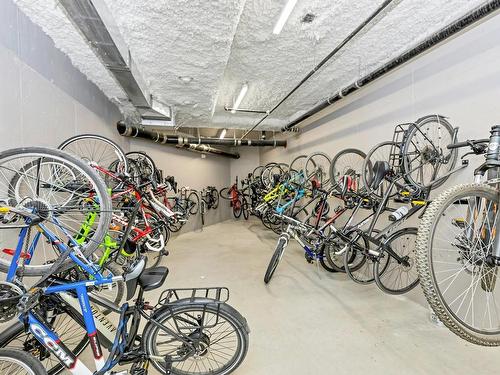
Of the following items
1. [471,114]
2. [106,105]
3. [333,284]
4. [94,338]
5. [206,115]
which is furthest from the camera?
[206,115]

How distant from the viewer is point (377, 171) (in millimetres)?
2105

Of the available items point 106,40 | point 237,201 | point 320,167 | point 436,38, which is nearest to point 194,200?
point 237,201

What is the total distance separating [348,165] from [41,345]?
385 centimetres

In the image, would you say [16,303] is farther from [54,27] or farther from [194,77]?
[194,77]

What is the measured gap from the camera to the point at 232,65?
2877 mm

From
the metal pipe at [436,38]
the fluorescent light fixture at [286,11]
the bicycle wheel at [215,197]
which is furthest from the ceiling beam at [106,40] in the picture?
the bicycle wheel at [215,197]

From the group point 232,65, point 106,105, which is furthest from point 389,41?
point 106,105

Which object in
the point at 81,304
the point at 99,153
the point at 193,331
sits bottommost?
the point at 193,331

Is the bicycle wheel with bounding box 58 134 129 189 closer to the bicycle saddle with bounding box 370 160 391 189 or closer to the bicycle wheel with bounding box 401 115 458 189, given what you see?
the bicycle saddle with bounding box 370 160 391 189

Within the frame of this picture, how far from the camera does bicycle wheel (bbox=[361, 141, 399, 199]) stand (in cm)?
211

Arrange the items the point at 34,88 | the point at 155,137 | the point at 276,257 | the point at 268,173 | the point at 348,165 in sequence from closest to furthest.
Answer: the point at 34,88, the point at 276,257, the point at 348,165, the point at 155,137, the point at 268,173

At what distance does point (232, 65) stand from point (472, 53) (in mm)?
2299

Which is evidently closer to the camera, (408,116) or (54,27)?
(54,27)

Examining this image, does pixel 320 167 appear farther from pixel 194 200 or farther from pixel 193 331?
pixel 194 200
